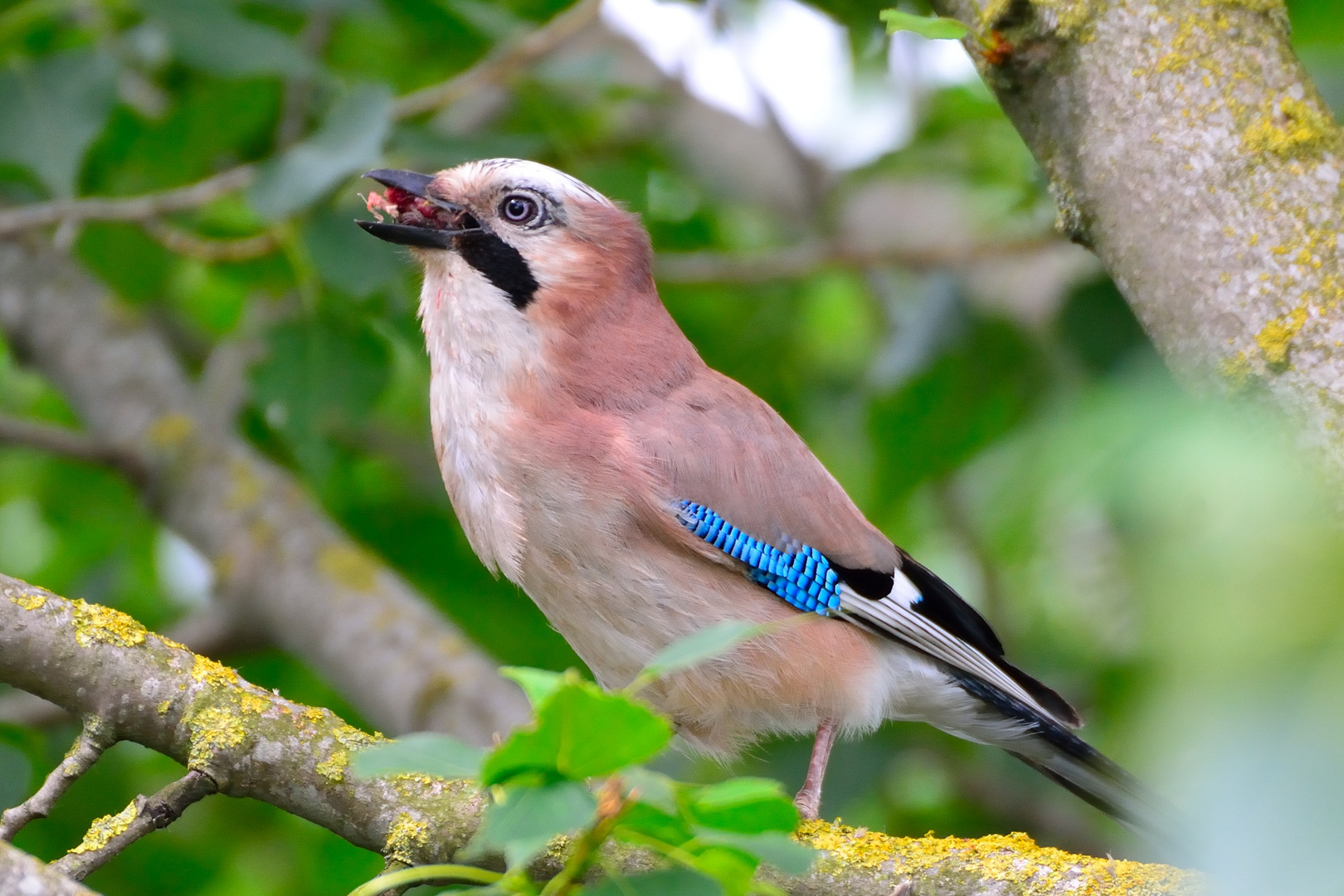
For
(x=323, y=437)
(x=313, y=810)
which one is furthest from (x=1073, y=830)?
(x=313, y=810)

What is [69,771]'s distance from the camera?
79.4 inches

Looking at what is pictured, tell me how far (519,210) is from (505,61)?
95 cm

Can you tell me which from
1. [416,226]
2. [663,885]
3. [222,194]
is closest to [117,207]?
[222,194]

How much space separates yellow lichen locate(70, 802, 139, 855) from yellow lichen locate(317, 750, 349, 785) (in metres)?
0.27

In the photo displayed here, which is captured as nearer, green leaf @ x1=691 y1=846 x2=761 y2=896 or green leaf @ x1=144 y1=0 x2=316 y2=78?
green leaf @ x1=691 y1=846 x2=761 y2=896

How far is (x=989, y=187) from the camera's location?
16.6 ft

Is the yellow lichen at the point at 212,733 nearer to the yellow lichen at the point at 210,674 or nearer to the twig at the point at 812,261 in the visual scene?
the yellow lichen at the point at 210,674

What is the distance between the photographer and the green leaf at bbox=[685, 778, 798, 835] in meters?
1.24

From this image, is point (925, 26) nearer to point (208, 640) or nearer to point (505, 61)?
point (505, 61)

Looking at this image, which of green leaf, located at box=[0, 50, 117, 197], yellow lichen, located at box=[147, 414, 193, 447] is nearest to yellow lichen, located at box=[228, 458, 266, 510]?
yellow lichen, located at box=[147, 414, 193, 447]

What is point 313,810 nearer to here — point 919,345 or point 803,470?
point 803,470

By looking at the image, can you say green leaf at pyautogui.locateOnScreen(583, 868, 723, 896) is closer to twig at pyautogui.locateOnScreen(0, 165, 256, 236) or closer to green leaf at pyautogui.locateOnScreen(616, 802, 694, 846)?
green leaf at pyautogui.locateOnScreen(616, 802, 694, 846)

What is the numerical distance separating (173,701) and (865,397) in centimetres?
256

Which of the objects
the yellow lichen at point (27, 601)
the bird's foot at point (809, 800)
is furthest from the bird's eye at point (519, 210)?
the yellow lichen at point (27, 601)
